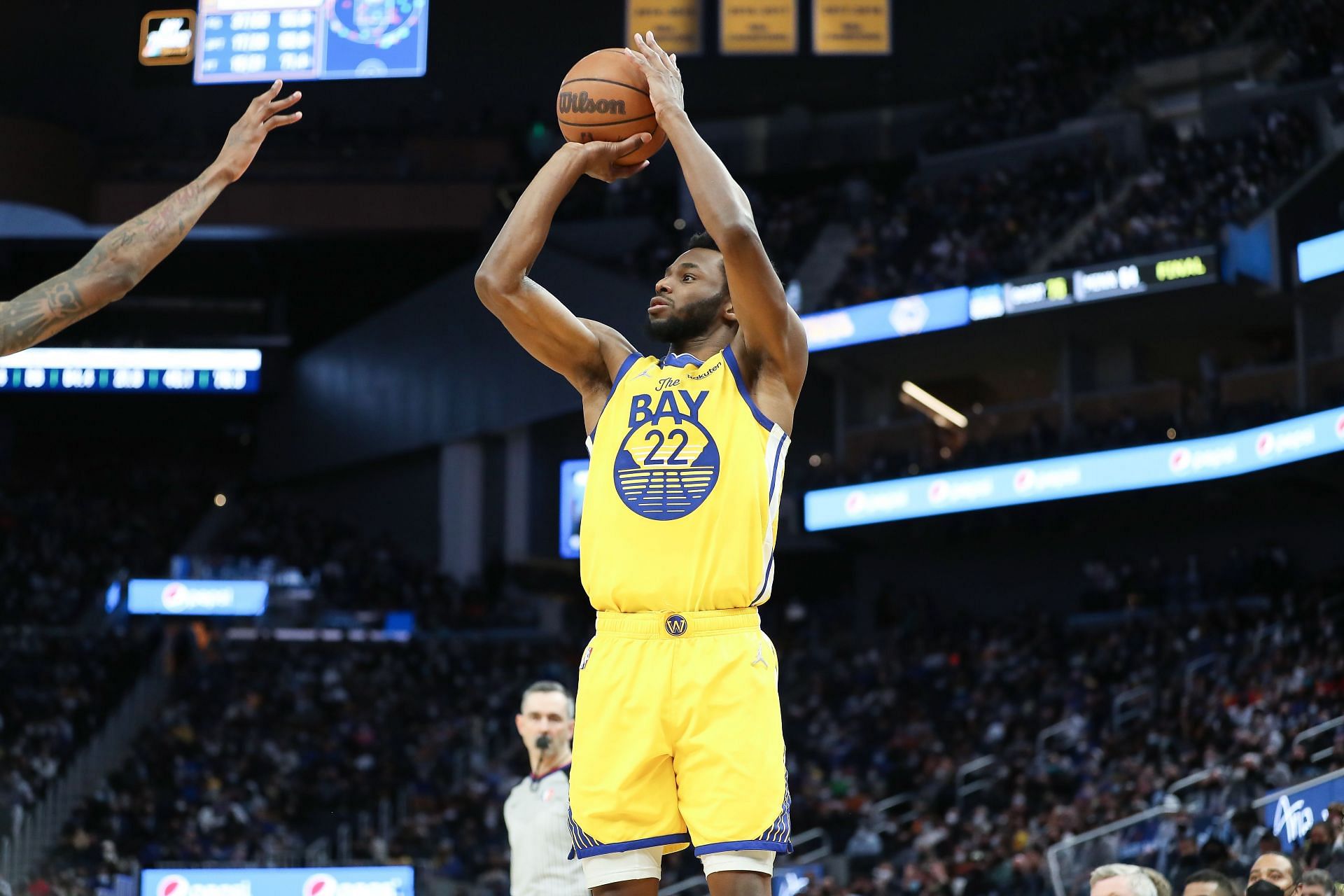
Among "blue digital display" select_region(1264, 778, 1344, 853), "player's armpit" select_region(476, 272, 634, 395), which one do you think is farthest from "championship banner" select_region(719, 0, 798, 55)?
"player's armpit" select_region(476, 272, 634, 395)

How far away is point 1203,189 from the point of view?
2400 centimetres

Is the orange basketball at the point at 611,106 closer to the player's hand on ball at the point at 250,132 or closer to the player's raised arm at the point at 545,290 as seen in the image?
the player's raised arm at the point at 545,290

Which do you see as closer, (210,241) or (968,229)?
(968,229)

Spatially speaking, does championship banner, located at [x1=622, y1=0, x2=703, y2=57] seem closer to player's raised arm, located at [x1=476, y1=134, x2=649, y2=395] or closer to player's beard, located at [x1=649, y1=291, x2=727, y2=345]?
player's raised arm, located at [x1=476, y1=134, x2=649, y2=395]

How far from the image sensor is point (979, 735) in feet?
70.2

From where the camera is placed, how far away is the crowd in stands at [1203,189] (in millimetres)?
23031

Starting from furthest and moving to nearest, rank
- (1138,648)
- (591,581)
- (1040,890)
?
1. (1138,648)
2. (1040,890)
3. (591,581)

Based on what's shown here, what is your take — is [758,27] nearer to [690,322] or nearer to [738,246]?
[690,322]

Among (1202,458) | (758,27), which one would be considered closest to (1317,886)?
(1202,458)

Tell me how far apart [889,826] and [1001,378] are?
10831mm

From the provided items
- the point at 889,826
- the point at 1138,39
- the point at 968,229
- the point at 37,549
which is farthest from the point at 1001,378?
the point at 37,549

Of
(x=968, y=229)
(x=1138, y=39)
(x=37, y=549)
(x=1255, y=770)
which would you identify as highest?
(x=1138, y=39)

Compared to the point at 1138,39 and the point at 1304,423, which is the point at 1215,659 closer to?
the point at 1304,423

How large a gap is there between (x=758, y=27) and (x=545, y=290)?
20969mm
